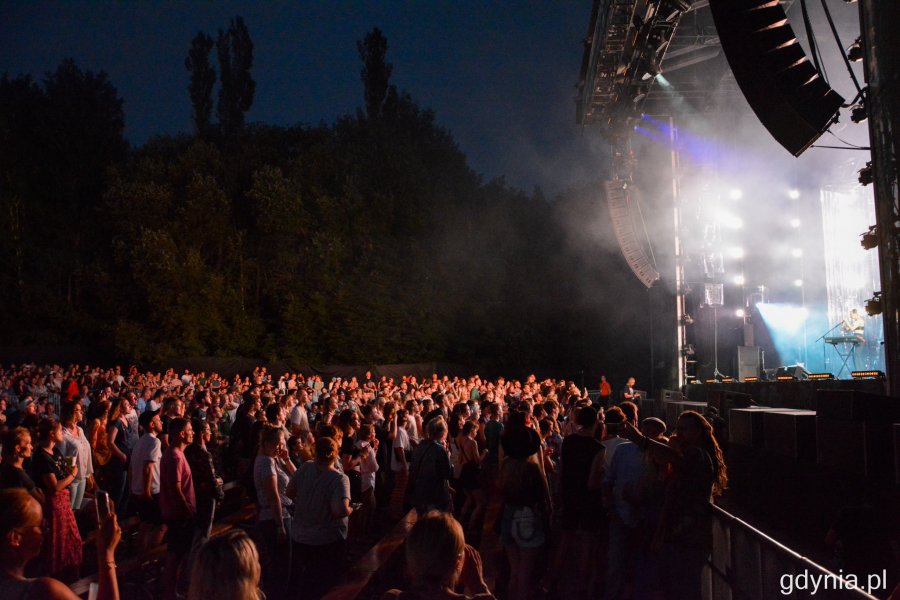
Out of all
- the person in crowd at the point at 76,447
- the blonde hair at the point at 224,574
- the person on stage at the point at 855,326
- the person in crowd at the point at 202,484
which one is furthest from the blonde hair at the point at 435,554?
the person on stage at the point at 855,326

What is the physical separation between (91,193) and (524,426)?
1673 inches

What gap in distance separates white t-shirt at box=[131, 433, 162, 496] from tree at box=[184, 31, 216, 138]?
39566mm

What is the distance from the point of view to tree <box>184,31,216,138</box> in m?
43.1

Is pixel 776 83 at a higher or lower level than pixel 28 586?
higher

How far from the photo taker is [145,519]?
20.4ft

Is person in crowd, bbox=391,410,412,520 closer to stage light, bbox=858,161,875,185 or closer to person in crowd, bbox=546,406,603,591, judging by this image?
person in crowd, bbox=546,406,603,591

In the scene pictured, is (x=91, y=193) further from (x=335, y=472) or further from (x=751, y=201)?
(x=335, y=472)

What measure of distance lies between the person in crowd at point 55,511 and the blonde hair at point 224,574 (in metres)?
3.28

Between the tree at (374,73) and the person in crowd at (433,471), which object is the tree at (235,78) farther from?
the person in crowd at (433,471)

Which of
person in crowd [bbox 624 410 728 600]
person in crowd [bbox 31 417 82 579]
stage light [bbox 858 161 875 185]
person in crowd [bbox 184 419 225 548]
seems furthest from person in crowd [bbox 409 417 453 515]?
stage light [bbox 858 161 875 185]

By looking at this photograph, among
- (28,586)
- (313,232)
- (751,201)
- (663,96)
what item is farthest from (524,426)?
(313,232)

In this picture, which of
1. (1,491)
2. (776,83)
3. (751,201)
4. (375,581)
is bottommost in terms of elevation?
(375,581)

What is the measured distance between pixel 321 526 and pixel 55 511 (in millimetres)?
2022

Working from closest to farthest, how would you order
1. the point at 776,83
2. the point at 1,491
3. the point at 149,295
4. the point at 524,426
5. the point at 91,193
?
the point at 1,491 → the point at 524,426 → the point at 776,83 → the point at 149,295 → the point at 91,193
